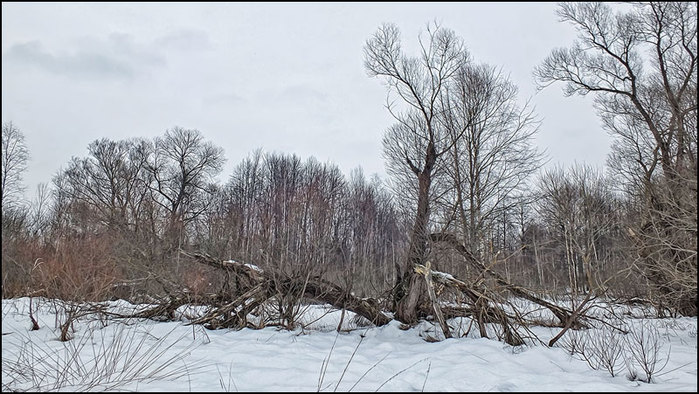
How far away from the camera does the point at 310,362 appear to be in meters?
5.47

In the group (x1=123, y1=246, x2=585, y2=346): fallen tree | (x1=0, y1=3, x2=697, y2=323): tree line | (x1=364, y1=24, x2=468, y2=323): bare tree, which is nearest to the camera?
(x1=0, y1=3, x2=697, y2=323): tree line

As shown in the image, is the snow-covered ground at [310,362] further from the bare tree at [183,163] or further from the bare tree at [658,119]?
the bare tree at [183,163]

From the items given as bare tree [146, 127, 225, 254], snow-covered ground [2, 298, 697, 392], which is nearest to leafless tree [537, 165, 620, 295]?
snow-covered ground [2, 298, 697, 392]

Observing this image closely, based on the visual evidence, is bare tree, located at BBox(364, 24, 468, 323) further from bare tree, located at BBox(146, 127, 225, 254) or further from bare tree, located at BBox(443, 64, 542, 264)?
bare tree, located at BBox(146, 127, 225, 254)

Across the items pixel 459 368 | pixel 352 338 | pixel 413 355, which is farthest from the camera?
pixel 352 338

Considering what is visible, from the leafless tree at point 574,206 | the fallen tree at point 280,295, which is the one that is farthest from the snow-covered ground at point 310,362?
the leafless tree at point 574,206

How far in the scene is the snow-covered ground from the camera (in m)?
3.67

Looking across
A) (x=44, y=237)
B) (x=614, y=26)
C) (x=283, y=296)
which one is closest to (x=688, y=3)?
(x=614, y=26)

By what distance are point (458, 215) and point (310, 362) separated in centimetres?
928

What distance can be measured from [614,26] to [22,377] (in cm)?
1508

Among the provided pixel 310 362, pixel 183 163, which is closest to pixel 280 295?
pixel 310 362

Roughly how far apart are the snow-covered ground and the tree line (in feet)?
2.81

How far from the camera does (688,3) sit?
625 cm

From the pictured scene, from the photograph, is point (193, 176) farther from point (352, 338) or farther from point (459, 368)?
point (459, 368)
